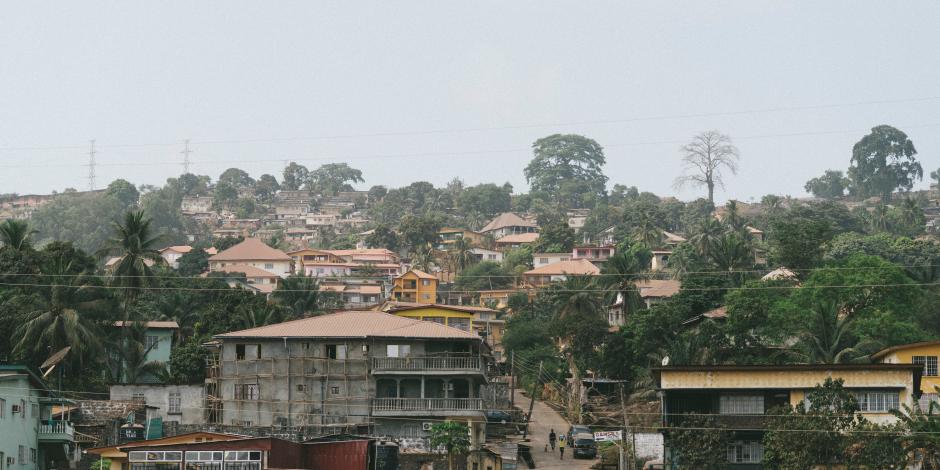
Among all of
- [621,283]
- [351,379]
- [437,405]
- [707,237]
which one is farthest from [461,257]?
[437,405]

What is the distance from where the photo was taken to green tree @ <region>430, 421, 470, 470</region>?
69.6 metres

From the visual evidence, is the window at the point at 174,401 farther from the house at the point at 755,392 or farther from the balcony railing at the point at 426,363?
the house at the point at 755,392

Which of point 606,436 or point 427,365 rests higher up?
point 427,365

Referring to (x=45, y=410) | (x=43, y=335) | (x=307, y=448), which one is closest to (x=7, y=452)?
(x=45, y=410)

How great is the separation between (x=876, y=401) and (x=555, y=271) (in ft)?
304

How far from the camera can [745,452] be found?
6384 cm

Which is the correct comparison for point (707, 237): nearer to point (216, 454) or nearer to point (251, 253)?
point (251, 253)

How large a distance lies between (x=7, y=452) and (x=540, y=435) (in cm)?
3199

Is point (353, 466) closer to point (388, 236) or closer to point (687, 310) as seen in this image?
point (687, 310)

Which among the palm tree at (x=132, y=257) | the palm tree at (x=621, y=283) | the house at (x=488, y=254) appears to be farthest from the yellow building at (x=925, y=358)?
the house at (x=488, y=254)

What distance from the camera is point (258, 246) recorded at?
560ft

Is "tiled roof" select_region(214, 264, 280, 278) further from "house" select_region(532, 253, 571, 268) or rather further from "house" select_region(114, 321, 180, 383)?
"house" select_region(114, 321, 180, 383)

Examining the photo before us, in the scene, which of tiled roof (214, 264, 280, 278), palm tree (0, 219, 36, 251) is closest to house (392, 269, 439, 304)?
tiled roof (214, 264, 280, 278)

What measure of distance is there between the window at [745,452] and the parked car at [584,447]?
1365 centimetres
